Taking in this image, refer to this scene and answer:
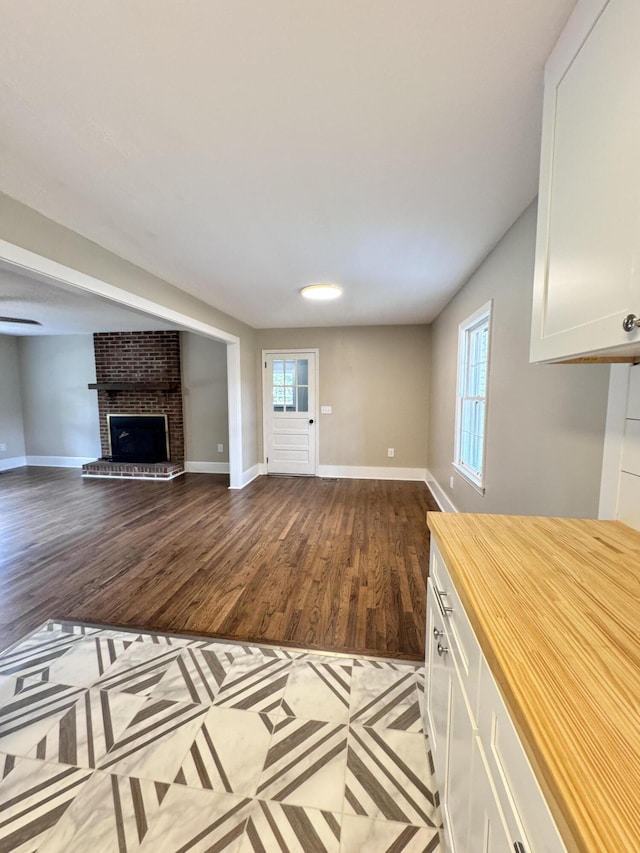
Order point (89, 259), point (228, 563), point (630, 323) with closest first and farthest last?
point (630, 323)
point (89, 259)
point (228, 563)

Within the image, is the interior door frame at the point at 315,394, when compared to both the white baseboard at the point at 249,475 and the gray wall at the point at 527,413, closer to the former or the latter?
the white baseboard at the point at 249,475

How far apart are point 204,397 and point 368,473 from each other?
9.63 feet

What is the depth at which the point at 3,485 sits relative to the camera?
4.98m

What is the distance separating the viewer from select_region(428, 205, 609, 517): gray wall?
4.49 ft

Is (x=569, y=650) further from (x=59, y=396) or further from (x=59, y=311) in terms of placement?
(x=59, y=396)

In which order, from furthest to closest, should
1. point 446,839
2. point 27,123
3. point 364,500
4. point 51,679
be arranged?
point 364,500 < point 51,679 < point 27,123 < point 446,839

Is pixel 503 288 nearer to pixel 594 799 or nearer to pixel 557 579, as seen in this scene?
pixel 557 579

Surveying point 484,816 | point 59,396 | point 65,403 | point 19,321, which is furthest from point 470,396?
point 59,396

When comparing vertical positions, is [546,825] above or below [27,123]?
below

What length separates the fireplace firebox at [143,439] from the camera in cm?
570

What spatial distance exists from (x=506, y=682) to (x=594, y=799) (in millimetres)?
172

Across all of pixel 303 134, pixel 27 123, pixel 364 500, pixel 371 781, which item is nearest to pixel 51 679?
pixel 371 781

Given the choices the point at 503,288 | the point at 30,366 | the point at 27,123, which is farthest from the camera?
the point at 30,366

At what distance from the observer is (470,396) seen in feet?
10.4
